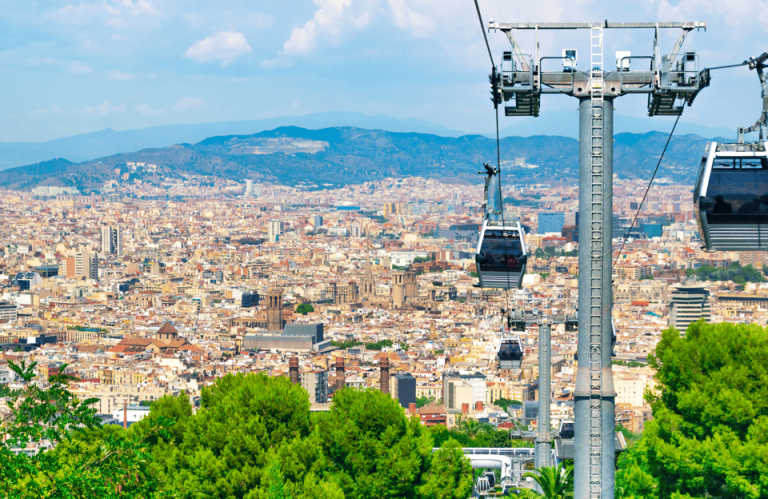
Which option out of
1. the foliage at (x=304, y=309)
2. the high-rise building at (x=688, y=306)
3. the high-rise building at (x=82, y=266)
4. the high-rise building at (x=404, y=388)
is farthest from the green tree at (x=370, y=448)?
the high-rise building at (x=82, y=266)

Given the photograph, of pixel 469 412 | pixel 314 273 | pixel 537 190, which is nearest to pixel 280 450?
pixel 469 412

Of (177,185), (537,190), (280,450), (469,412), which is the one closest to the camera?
(280,450)

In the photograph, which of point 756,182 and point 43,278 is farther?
point 43,278

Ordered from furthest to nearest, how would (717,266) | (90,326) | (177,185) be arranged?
1. (177,185)
2. (717,266)
3. (90,326)

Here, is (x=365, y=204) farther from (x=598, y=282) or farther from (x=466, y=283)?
(x=598, y=282)

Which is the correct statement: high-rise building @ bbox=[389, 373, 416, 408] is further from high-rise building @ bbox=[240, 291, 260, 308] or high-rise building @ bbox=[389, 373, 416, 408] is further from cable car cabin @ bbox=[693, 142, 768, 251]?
cable car cabin @ bbox=[693, 142, 768, 251]

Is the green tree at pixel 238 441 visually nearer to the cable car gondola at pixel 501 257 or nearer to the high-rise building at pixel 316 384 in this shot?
the cable car gondola at pixel 501 257

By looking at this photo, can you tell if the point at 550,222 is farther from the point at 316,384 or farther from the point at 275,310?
the point at 316,384

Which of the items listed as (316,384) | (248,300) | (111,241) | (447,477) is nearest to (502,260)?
(447,477)

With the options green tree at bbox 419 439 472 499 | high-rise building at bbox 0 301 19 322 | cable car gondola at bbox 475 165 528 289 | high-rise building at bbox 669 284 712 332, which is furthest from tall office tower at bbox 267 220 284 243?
cable car gondola at bbox 475 165 528 289
